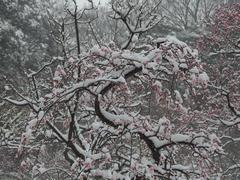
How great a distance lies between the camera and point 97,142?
6.30 metres

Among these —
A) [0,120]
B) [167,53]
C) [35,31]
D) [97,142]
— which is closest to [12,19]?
[35,31]

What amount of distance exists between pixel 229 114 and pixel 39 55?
25.9 ft

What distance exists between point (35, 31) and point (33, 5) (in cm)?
158

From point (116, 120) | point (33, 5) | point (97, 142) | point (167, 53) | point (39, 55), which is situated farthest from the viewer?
point (33, 5)

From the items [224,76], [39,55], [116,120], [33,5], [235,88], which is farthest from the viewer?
[33,5]

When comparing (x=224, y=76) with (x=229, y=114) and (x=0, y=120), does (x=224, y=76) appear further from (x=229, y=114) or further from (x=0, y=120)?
(x=0, y=120)

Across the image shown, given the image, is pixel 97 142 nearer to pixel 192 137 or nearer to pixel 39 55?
pixel 192 137

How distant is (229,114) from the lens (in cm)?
1520

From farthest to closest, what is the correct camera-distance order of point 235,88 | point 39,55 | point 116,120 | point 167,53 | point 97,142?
1. point 39,55
2. point 235,88
3. point 97,142
4. point 116,120
5. point 167,53

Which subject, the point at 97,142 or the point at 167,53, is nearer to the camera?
the point at 167,53

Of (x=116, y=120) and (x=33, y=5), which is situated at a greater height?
(x=33, y=5)

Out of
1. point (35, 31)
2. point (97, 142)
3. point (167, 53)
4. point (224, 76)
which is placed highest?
point (35, 31)

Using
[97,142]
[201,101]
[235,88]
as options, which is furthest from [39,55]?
[97,142]

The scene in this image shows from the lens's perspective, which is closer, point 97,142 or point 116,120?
point 116,120
